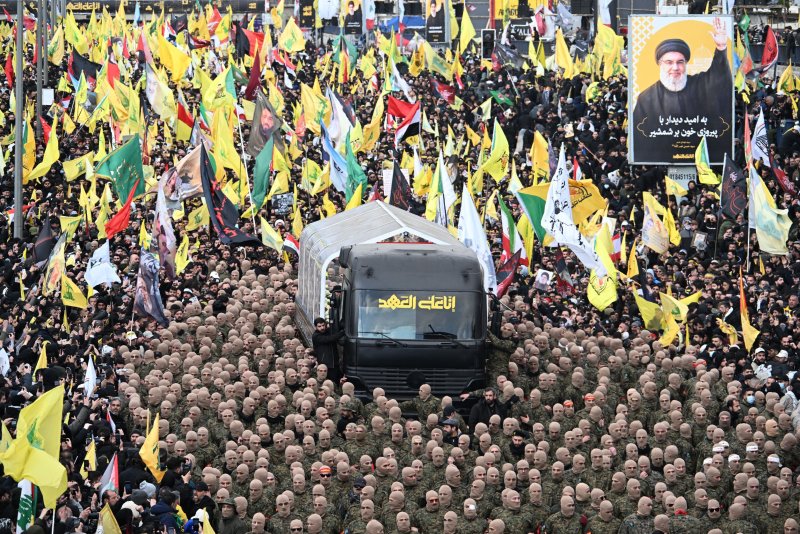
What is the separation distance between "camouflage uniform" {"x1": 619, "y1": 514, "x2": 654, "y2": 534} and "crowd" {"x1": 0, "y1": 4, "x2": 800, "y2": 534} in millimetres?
23

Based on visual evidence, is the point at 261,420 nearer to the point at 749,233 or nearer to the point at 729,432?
the point at 729,432

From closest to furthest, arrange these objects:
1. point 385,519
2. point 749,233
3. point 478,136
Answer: point 385,519 < point 749,233 < point 478,136

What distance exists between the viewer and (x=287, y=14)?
238 ft

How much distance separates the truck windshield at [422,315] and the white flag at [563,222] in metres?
4.62

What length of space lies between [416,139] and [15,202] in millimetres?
8099

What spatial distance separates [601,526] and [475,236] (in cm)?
1130

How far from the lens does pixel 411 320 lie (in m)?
24.2

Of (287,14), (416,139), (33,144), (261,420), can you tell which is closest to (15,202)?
(33,144)

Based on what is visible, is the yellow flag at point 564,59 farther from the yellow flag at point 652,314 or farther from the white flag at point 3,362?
the white flag at point 3,362

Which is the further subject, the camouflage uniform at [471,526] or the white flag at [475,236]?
the white flag at [475,236]

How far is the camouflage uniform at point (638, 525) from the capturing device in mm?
17672

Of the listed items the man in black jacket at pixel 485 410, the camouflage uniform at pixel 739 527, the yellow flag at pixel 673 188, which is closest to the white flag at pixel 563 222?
the yellow flag at pixel 673 188

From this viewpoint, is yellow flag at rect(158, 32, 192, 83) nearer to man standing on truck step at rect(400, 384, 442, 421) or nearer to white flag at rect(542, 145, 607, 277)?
white flag at rect(542, 145, 607, 277)

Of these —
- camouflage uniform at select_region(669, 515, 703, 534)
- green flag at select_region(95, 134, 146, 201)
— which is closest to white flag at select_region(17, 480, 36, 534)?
camouflage uniform at select_region(669, 515, 703, 534)
